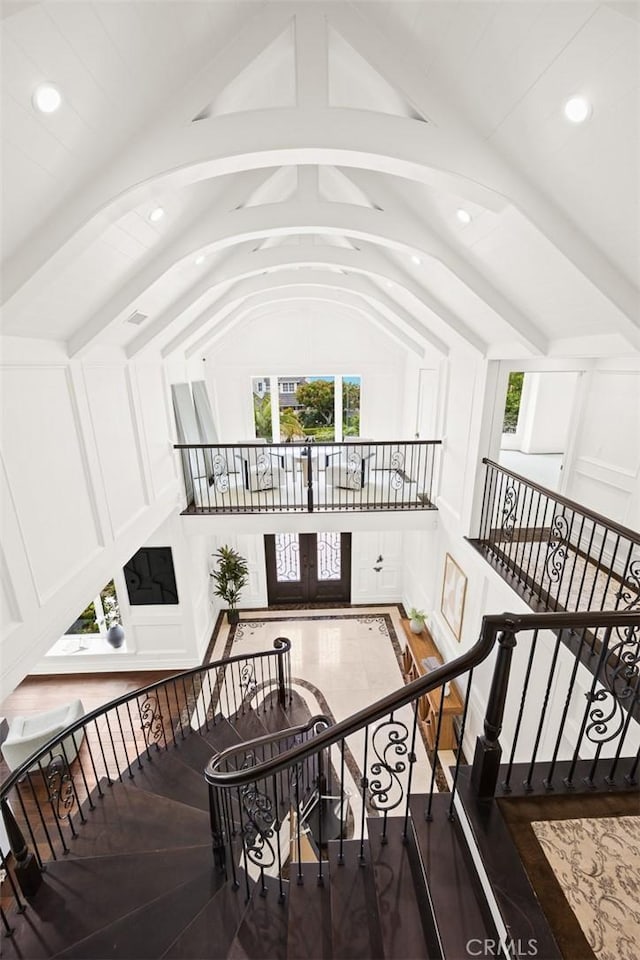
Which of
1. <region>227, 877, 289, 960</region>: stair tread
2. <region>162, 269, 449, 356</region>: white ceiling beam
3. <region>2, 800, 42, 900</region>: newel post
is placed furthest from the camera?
<region>162, 269, 449, 356</region>: white ceiling beam

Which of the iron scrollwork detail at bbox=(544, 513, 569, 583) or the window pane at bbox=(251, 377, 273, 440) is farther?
the window pane at bbox=(251, 377, 273, 440)

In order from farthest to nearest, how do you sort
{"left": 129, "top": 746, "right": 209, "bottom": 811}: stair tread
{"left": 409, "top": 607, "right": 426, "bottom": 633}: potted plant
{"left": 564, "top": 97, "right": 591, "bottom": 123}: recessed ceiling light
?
1. {"left": 409, "top": 607, "right": 426, "bottom": 633}: potted plant
2. {"left": 129, "top": 746, "right": 209, "bottom": 811}: stair tread
3. {"left": 564, "top": 97, "right": 591, "bottom": 123}: recessed ceiling light

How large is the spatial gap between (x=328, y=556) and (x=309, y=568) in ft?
1.54

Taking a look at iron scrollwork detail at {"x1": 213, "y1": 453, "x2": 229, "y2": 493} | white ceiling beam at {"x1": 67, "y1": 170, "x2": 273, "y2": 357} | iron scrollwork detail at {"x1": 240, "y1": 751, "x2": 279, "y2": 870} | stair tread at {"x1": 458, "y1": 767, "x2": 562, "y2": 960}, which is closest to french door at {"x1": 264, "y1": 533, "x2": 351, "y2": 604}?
iron scrollwork detail at {"x1": 213, "y1": 453, "x2": 229, "y2": 493}

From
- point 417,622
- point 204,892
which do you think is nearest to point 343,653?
point 417,622

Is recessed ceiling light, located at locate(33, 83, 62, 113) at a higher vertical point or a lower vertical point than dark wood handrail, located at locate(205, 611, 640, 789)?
higher

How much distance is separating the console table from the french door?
7.41ft

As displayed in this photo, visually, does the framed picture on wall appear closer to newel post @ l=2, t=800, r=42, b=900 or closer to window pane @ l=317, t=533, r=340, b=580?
window pane @ l=317, t=533, r=340, b=580

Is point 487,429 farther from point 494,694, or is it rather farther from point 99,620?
point 99,620

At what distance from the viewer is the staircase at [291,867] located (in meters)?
1.58

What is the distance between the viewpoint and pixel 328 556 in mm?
8641

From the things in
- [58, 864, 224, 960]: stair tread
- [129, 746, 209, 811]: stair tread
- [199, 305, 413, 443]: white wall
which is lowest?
[129, 746, 209, 811]: stair tread

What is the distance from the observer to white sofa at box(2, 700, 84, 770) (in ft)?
15.8

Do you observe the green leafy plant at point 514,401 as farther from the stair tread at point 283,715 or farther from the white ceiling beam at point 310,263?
the stair tread at point 283,715
